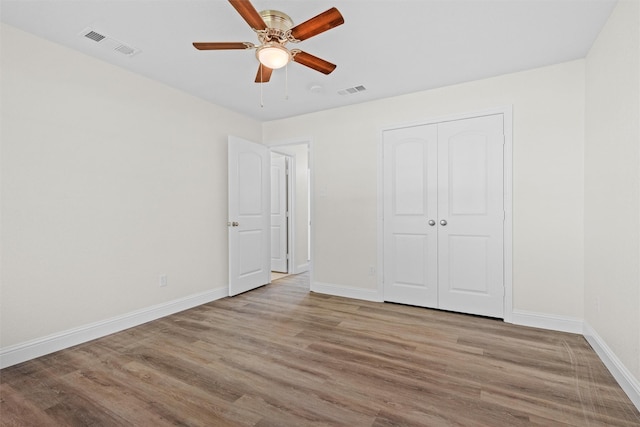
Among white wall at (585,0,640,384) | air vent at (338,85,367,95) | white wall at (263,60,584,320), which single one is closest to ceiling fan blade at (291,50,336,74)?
air vent at (338,85,367,95)

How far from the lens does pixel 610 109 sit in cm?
219

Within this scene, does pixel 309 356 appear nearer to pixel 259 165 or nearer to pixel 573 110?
pixel 259 165

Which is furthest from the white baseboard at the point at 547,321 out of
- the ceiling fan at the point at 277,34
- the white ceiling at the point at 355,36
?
the ceiling fan at the point at 277,34

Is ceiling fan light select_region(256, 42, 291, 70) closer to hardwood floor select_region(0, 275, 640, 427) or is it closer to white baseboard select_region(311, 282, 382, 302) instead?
hardwood floor select_region(0, 275, 640, 427)

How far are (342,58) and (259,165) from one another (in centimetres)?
216

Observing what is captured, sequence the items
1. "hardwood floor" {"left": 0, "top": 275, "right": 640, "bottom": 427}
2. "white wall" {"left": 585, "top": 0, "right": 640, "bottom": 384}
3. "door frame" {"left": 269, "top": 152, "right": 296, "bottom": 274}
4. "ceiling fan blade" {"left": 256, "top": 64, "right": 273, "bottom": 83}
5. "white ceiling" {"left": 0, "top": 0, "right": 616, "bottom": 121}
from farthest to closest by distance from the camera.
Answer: "door frame" {"left": 269, "top": 152, "right": 296, "bottom": 274} < "ceiling fan blade" {"left": 256, "top": 64, "right": 273, "bottom": 83} < "white ceiling" {"left": 0, "top": 0, "right": 616, "bottom": 121} < "white wall" {"left": 585, "top": 0, "right": 640, "bottom": 384} < "hardwood floor" {"left": 0, "top": 275, "right": 640, "bottom": 427}

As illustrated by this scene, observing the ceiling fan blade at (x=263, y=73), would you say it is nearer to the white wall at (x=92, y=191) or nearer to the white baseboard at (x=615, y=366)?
the white wall at (x=92, y=191)

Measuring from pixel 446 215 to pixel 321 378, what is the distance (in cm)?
226

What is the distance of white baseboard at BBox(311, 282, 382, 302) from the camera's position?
3848 mm

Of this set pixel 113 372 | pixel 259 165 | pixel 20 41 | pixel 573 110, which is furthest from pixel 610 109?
Result: pixel 20 41

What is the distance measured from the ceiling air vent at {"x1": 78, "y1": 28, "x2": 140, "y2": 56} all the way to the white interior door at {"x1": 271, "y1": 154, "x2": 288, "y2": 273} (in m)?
3.04

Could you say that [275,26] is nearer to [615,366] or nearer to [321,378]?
[321,378]

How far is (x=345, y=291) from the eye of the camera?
4.04 m

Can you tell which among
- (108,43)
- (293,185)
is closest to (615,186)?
(108,43)
